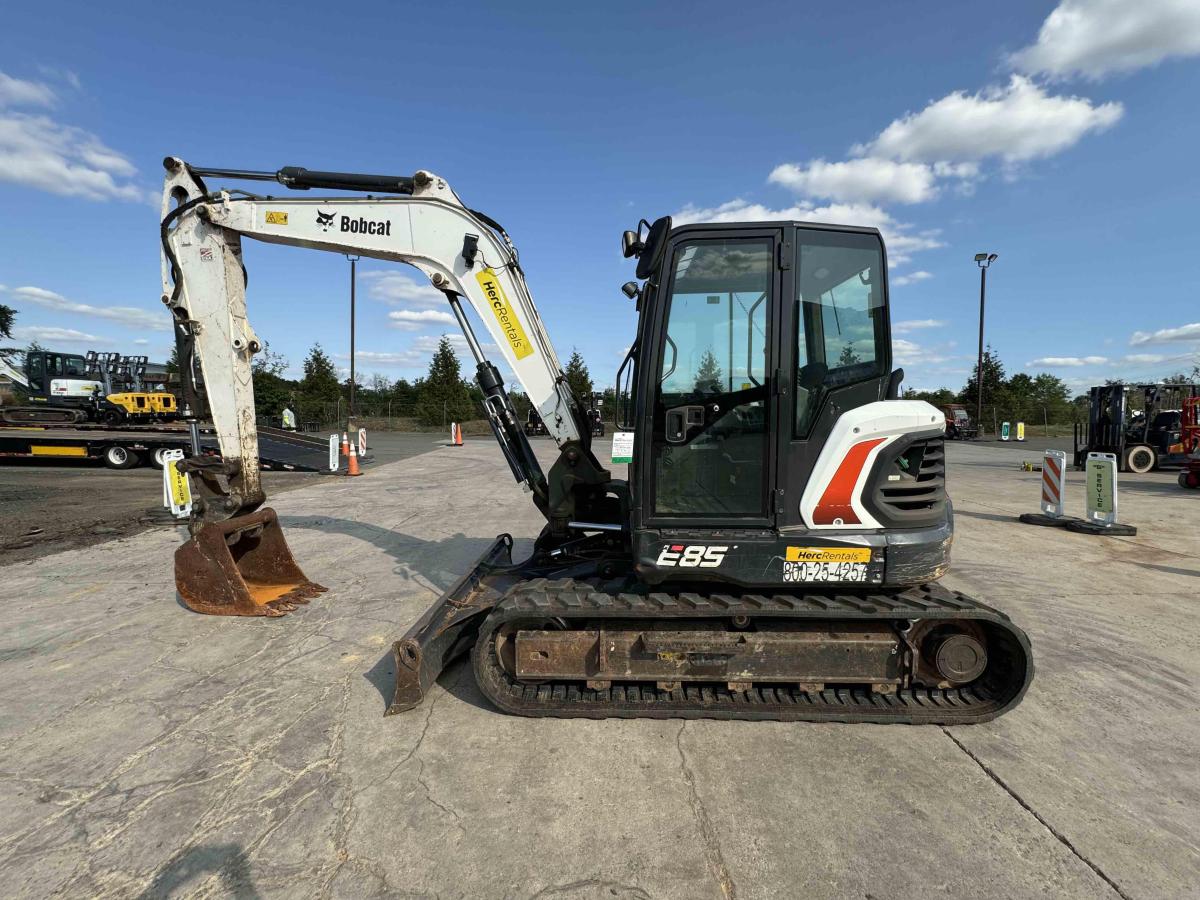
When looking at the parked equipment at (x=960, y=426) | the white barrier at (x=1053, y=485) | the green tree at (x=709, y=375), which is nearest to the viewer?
the green tree at (x=709, y=375)

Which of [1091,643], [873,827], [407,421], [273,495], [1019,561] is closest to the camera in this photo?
[873,827]

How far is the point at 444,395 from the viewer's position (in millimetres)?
40844

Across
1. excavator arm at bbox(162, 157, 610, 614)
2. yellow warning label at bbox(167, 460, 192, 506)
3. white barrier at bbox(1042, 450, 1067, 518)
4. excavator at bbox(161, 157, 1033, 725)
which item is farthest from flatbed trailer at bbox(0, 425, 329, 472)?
white barrier at bbox(1042, 450, 1067, 518)

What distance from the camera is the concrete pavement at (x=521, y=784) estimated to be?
2.26 metres

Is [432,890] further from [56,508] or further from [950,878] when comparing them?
[56,508]

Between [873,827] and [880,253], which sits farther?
[880,253]

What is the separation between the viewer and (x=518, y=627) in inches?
136

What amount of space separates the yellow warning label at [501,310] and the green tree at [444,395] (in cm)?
3606

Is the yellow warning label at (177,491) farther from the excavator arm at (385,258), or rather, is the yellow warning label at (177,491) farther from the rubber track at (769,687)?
the rubber track at (769,687)

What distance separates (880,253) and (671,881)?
344 centimetres

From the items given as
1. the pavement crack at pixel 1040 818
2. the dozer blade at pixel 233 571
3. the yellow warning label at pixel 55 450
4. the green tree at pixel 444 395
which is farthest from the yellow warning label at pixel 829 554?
the green tree at pixel 444 395

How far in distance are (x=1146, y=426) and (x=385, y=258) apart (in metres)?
20.7

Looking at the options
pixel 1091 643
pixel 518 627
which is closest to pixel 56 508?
pixel 518 627

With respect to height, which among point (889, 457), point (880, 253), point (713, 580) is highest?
point (880, 253)
